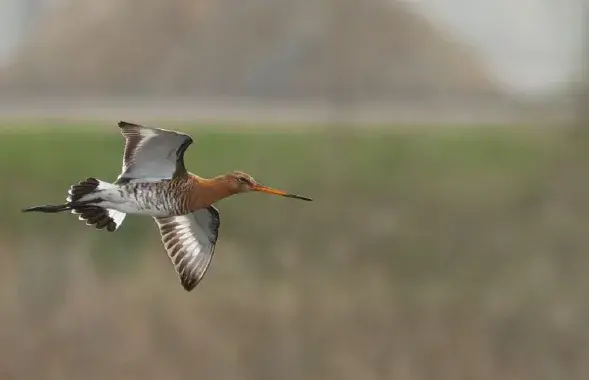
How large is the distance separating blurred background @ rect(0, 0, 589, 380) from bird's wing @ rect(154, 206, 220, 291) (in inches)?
215

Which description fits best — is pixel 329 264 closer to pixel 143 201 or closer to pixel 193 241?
pixel 193 241

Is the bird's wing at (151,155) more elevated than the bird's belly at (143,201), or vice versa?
the bird's wing at (151,155)

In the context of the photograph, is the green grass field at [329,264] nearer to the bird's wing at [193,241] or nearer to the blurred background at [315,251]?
the blurred background at [315,251]

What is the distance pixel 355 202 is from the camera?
10758mm

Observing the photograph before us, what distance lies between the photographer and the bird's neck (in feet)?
9.41

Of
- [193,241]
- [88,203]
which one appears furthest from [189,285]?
[88,203]

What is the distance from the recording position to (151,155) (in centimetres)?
287

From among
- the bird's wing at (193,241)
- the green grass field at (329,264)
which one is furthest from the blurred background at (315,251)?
the bird's wing at (193,241)

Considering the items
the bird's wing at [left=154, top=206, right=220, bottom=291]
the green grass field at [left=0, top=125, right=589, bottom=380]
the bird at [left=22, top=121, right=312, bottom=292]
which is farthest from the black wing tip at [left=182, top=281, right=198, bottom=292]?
the green grass field at [left=0, top=125, right=589, bottom=380]

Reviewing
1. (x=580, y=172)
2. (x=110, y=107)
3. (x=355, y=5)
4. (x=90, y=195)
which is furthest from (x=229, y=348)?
(x=90, y=195)

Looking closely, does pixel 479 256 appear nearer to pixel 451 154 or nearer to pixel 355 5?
pixel 451 154

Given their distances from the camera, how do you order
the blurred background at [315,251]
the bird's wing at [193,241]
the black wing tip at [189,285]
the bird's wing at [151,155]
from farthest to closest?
the blurred background at [315,251], the bird's wing at [193,241], the black wing tip at [189,285], the bird's wing at [151,155]

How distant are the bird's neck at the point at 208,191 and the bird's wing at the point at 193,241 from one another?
336mm

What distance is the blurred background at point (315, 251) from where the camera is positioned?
934 cm
